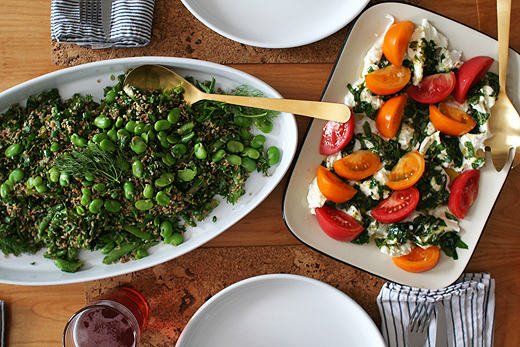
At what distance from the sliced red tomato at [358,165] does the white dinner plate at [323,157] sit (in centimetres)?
15

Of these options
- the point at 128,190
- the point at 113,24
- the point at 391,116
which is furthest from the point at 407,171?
the point at 113,24

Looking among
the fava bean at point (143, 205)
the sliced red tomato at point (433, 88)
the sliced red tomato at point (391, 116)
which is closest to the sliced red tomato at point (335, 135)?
the sliced red tomato at point (391, 116)

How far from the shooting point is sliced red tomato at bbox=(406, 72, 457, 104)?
171cm

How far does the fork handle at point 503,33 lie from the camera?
1700 mm

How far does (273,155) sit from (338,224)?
526mm

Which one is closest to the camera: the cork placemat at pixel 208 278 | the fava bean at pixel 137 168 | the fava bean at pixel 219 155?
the fava bean at pixel 137 168

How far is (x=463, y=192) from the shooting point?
177 cm

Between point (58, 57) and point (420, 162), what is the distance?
7.20 ft

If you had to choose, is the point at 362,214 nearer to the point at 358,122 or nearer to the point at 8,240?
the point at 358,122

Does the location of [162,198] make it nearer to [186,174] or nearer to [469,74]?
[186,174]

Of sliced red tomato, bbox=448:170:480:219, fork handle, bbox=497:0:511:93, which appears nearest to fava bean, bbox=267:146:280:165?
sliced red tomato, bbox=448:170:480:219

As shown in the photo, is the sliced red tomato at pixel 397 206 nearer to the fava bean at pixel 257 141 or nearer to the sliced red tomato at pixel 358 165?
the sliced red tomato at pixel 358 165

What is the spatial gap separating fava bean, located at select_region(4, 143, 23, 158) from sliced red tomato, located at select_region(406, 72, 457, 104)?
213 centimetres

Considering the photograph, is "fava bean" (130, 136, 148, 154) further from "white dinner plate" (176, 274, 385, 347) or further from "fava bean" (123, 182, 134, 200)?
"white dinner plate" (176, 274, 385, 347)
